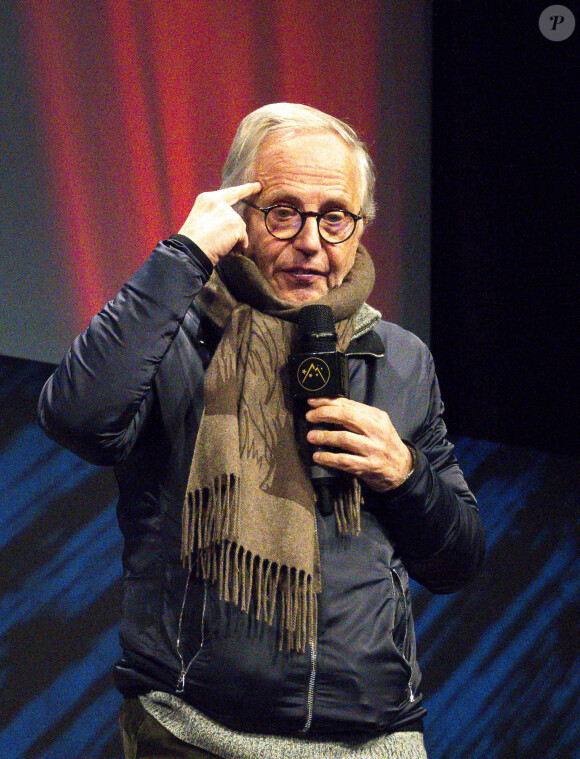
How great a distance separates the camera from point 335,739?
1.33 m

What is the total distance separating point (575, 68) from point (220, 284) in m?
1.91

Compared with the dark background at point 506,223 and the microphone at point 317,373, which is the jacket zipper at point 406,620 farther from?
the dark background at point 506,223

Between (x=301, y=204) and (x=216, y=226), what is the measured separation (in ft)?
0.64

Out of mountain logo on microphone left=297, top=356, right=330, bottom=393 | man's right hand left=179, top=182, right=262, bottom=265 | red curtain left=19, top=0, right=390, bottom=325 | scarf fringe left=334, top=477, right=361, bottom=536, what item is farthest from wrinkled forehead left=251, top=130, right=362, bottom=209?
red curtain left=19, top=0, right=390, bottom=325

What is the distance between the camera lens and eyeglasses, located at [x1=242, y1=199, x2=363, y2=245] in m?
1.52

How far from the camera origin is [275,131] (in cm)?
157

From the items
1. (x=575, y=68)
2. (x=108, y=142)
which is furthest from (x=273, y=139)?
(x=575, y=68)

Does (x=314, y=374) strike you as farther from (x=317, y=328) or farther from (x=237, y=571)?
(x=237, y=571)

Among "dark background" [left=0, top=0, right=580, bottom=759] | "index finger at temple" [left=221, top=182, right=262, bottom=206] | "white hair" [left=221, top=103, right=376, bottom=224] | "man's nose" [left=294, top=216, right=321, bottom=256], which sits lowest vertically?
"dark background" [left=0, top=0, right=580, bottom=759]

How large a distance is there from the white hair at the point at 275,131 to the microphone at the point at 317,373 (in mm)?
351

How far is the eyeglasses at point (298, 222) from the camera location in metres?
1.52

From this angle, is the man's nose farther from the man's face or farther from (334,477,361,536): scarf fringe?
(334,477,361,536): scarf fringe

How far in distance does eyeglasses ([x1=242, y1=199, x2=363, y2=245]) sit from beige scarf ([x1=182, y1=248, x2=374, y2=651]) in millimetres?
88
